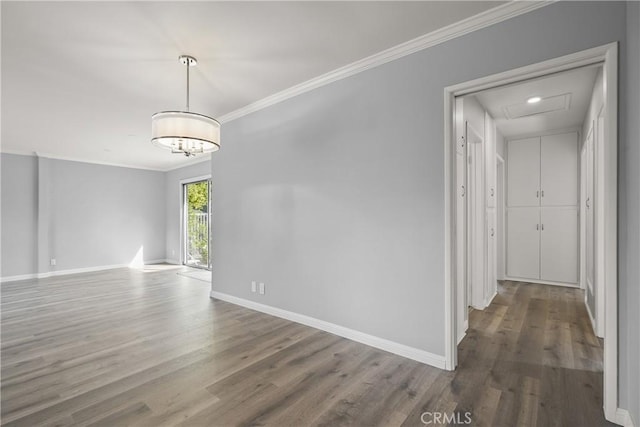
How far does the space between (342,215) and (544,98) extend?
286 centimetres

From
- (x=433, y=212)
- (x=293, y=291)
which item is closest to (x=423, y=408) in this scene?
(x=433, y=212)

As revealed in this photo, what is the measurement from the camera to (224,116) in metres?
4.25

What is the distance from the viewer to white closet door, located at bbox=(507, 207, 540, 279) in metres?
5.24

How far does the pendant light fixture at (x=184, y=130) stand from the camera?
248 cm

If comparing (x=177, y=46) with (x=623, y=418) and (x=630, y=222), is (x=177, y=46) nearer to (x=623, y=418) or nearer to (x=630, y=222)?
(x=630, y=222)

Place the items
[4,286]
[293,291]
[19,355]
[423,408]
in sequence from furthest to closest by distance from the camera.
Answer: [4,286]
[293,291]
[19,355]
[423,408]

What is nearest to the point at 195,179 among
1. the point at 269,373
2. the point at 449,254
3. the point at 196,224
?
the point at 196,224

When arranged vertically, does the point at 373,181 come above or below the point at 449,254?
above

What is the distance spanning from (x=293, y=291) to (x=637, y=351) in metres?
2.72

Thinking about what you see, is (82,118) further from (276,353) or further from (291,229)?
(276,353)

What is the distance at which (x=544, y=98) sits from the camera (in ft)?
11.7

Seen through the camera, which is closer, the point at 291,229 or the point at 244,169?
the point at 291,229

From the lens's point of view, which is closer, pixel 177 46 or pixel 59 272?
pixel 177 46

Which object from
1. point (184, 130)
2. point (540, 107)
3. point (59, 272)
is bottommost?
point (59, 272)
